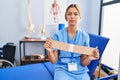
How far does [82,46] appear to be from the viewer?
1477 millimetres

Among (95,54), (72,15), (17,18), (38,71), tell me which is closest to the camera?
(95,54)

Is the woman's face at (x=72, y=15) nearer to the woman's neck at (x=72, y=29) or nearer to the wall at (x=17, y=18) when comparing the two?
the woman's neck at (x=72, y=29)

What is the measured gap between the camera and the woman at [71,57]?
5.04 ft

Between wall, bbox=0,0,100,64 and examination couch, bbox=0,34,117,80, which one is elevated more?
wall, bbox=0,0,100,64

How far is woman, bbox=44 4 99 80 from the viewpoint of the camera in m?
1.54

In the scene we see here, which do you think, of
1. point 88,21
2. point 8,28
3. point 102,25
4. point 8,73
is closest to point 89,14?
point 88,21

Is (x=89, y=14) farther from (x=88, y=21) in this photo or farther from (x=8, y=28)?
(x=8, y=28)

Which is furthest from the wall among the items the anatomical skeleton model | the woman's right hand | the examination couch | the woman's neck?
the woman's right hand

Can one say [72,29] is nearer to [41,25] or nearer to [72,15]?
[72,15]

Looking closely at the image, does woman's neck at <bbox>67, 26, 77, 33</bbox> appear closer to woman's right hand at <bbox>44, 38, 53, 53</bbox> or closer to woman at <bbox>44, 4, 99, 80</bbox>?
woman at <bbox>44, 4, 99, 80</bbox>

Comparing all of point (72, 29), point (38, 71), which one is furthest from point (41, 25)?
point (72, 29)

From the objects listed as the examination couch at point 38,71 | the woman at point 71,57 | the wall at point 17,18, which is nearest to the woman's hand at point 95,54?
the woman at point 71,57

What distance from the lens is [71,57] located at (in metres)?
1.58

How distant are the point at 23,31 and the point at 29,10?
Answer: 1.43ft
